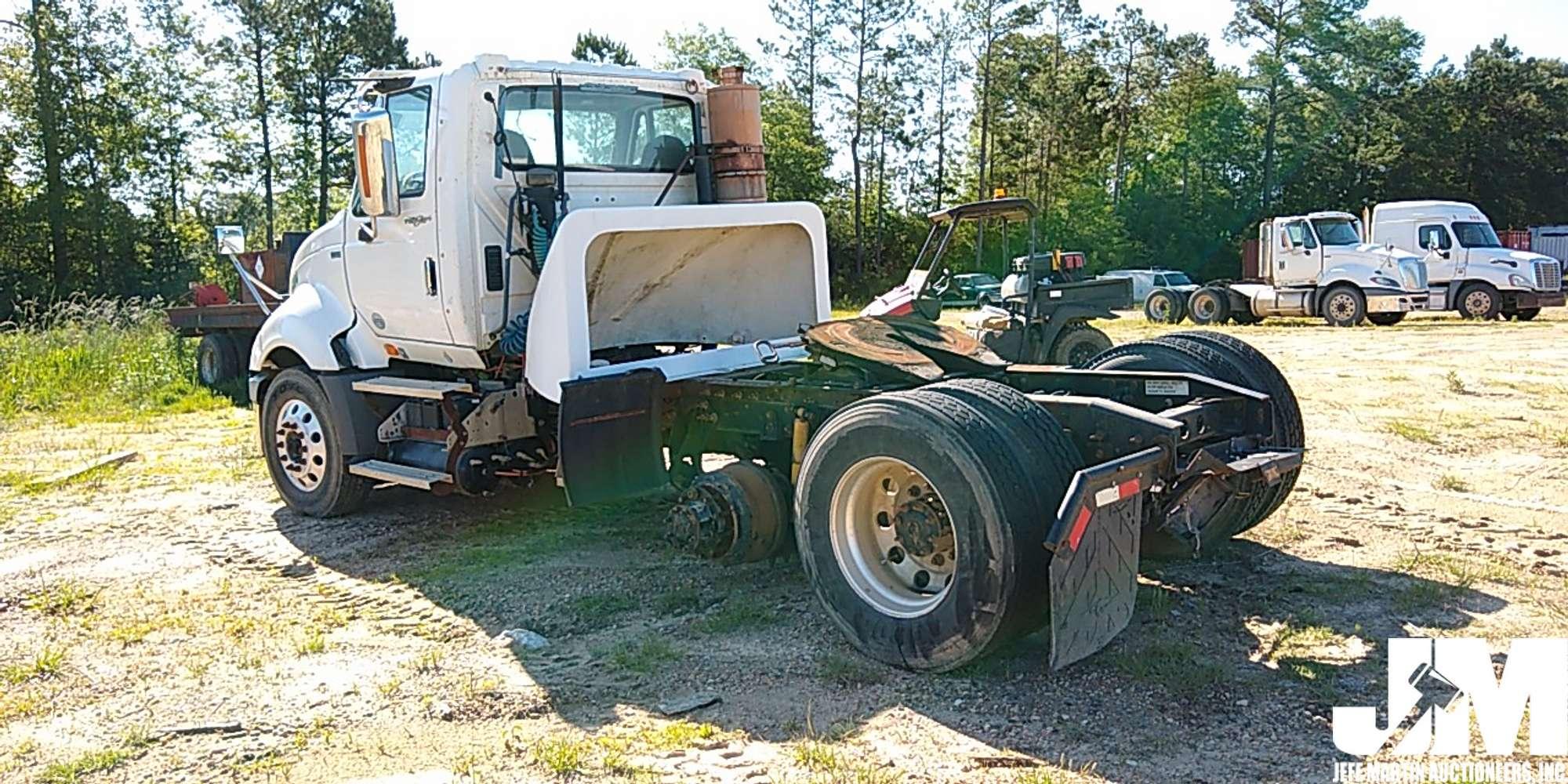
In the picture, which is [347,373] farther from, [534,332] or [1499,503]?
[1499,503]

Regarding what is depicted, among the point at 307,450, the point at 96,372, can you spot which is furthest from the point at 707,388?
the point at 96,372

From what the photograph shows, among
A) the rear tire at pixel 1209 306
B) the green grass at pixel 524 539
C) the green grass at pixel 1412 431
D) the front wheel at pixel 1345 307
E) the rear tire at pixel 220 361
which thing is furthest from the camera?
the rear tire at pixel 1209 306

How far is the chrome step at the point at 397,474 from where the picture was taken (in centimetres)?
687

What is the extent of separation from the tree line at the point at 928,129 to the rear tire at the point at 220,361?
2402 centimetres

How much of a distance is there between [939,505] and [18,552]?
Answer: 5.56m

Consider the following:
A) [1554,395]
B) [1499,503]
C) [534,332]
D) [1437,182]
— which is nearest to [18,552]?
[534,332]

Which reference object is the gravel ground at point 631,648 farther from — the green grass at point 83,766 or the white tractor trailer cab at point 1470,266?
the white tractor trailer cab at point 1470,266

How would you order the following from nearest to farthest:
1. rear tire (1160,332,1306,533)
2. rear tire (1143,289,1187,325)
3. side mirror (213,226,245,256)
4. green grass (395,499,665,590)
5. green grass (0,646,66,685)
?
green grass (0,646,66,685) → rear tire (1160,332,1306,533) → green grass (395,499,665,590) → side mirror (213,226,245,256) → rear tire (1143,289,1187,325)

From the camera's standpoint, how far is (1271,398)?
18.5ft

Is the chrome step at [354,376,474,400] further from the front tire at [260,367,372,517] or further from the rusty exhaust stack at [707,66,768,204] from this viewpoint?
the rusty exhaust stack at [707,66,768,204]

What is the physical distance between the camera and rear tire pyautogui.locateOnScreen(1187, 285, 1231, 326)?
2452 centimetres

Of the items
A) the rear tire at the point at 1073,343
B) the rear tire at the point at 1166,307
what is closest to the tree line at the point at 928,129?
the rear tire at the point at 1166,307

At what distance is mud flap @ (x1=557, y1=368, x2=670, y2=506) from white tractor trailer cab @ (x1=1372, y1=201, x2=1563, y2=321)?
2089 centimetres

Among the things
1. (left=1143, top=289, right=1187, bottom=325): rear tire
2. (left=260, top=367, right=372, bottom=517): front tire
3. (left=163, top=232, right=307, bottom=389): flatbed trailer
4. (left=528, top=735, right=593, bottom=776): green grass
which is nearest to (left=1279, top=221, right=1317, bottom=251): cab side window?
(left=1143, top=289, right=1187, bottom=325): rear tire
